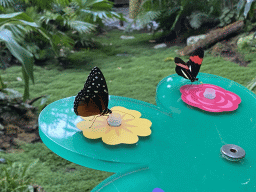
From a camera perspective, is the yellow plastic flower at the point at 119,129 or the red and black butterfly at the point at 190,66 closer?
A: the yellow plastic flower at the point at 119,129

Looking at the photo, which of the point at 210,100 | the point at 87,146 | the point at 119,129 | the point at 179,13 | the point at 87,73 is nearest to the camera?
the point at 87,146

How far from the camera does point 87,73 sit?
12.0ft

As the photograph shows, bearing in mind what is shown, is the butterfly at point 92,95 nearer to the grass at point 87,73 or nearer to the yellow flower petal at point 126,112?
the yellow flower petal at point 126,112

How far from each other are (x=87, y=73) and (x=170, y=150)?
282cm

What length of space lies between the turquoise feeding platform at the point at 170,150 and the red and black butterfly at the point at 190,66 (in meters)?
0.21

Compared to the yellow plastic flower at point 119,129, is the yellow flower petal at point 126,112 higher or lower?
lower

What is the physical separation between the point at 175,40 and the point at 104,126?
409 centimetres

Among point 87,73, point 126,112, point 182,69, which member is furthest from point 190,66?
point 87,73

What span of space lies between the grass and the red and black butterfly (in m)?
0.88

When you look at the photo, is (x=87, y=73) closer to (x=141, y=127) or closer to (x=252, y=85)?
(x=252, y=85)

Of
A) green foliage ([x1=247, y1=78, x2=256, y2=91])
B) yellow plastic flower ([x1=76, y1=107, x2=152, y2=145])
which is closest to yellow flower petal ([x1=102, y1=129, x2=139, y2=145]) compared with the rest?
yellow plastic flower ([x1=76, y1=107, x2=152, y2=145])

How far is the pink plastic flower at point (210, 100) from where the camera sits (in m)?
1.34

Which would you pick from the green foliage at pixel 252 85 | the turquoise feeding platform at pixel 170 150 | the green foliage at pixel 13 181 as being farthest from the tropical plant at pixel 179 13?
the green foliage at pixel 13 181

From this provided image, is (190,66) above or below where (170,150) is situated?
above
